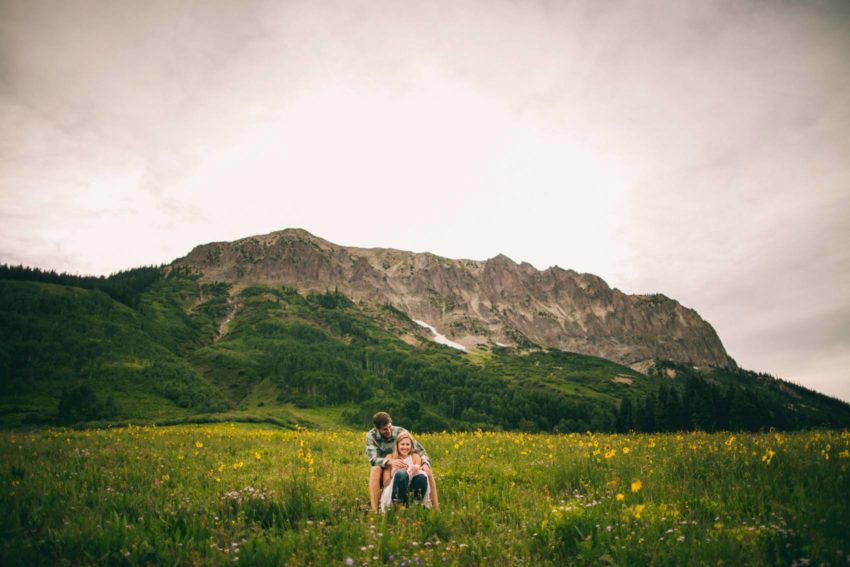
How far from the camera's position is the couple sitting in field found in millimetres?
7090

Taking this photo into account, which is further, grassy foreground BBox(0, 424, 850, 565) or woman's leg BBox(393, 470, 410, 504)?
woman's leg BBox(393, 470, 410, 504)

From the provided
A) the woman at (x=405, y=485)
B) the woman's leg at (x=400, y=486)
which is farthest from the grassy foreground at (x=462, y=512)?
the woman's leg at (x=400, y=486)

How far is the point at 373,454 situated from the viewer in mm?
8102

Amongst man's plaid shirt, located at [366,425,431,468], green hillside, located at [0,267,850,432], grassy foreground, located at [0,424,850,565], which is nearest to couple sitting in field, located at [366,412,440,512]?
man's plaid shirt, located at [366,425,431,468]

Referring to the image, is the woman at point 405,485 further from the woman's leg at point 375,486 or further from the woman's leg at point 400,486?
the woman's leg at point 375,486

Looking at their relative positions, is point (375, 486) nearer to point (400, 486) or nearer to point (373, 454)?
point (400, 486)

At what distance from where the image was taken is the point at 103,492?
733cm

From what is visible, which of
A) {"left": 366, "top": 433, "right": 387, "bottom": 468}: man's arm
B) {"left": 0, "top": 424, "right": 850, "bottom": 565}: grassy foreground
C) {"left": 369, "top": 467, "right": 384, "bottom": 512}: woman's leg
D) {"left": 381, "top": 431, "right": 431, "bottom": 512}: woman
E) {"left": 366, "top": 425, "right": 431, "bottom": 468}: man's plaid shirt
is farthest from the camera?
{"left": 366, "top": 425, "right": 431, "bottom": 468}: man's plaid shirt

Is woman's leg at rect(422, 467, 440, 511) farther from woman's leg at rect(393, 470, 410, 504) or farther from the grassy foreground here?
woman's leg at rect(393, 470, 410, 504)

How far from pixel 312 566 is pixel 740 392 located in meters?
77.1

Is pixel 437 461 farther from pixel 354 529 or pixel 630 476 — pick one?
pixel 354 529

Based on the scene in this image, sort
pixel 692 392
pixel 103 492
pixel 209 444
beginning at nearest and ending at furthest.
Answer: pixel 103 492 → pixel 209 444 → pixel 692 392

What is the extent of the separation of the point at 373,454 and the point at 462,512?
2.41 metres

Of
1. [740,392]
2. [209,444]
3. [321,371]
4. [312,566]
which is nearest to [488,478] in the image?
[312,566]
